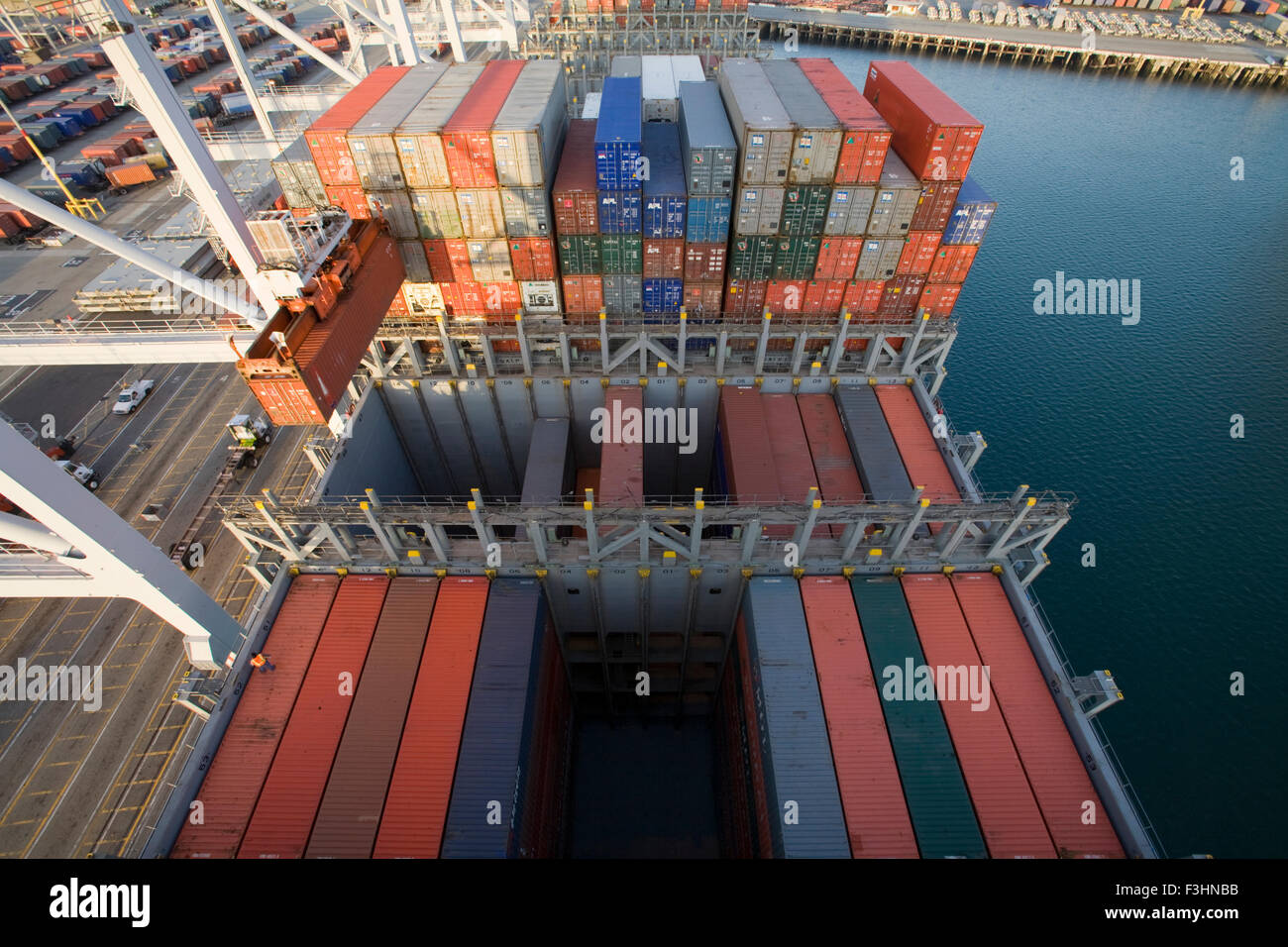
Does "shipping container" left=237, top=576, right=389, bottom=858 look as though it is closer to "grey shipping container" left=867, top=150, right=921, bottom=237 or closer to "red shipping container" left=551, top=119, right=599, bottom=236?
"red shipping container" left=551, top=119, right=599, bottom=236

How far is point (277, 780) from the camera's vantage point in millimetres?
17766

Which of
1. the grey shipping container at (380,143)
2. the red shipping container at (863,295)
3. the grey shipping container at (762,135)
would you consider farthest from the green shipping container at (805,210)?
the grey shipping container at (380,143)

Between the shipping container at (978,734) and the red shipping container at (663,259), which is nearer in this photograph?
the shipping container at (978,734)

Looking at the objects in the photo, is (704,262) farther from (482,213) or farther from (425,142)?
(425,142)

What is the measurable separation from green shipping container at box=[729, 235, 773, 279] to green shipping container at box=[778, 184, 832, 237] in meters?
1.03

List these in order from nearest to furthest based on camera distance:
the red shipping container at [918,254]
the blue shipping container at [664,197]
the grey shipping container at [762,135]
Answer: the grey shipping container at [762,135] → the blue shipping container at [664,197] → the red shipping container at [918,254]

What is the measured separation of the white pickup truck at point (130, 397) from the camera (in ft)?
156

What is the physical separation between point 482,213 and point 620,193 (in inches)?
280

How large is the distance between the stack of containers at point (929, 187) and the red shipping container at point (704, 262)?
795cm

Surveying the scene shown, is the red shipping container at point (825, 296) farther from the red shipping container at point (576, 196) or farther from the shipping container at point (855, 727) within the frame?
the shipping container at point (855, 727)

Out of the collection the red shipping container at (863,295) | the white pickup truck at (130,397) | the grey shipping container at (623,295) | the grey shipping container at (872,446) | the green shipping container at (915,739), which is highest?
the white pickup truck at (130,397)

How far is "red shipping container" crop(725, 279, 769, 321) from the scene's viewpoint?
30.2m
